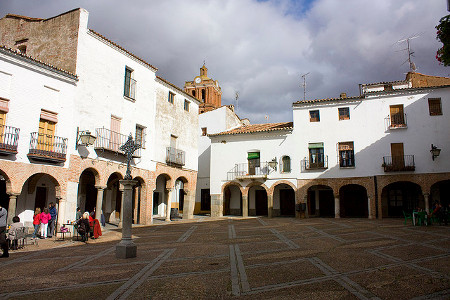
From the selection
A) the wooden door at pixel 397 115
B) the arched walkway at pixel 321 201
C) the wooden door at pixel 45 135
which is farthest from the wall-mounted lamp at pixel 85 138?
the wooden door at pixel 397 115

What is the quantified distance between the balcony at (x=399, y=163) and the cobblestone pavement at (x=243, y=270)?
10.7m

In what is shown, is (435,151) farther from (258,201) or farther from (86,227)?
(86,227)

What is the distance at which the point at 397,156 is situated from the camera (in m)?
22.8

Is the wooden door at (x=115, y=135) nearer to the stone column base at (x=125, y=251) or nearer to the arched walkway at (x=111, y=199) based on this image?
the arched walkway at (x=111, y=199)

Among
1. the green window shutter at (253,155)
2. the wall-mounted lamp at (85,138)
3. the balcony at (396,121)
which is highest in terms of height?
the balcony at (396,121)

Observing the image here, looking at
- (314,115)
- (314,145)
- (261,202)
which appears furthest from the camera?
(261,202)

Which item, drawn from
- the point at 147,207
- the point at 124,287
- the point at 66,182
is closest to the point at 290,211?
the point at 147,207

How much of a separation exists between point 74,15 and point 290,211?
20.5m

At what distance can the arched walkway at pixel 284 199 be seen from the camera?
27266 millimetres

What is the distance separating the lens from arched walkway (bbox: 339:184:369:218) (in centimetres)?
2556

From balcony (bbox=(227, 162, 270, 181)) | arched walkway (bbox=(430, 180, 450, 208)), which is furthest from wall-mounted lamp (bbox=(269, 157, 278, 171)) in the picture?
arched walkway (bbox=(430, 180, 450, 208))

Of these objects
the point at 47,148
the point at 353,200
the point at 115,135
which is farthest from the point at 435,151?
the point at 47,148

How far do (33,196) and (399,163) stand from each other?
72.8ft

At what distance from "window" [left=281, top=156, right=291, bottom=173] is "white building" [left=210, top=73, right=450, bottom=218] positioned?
0.08 metres
